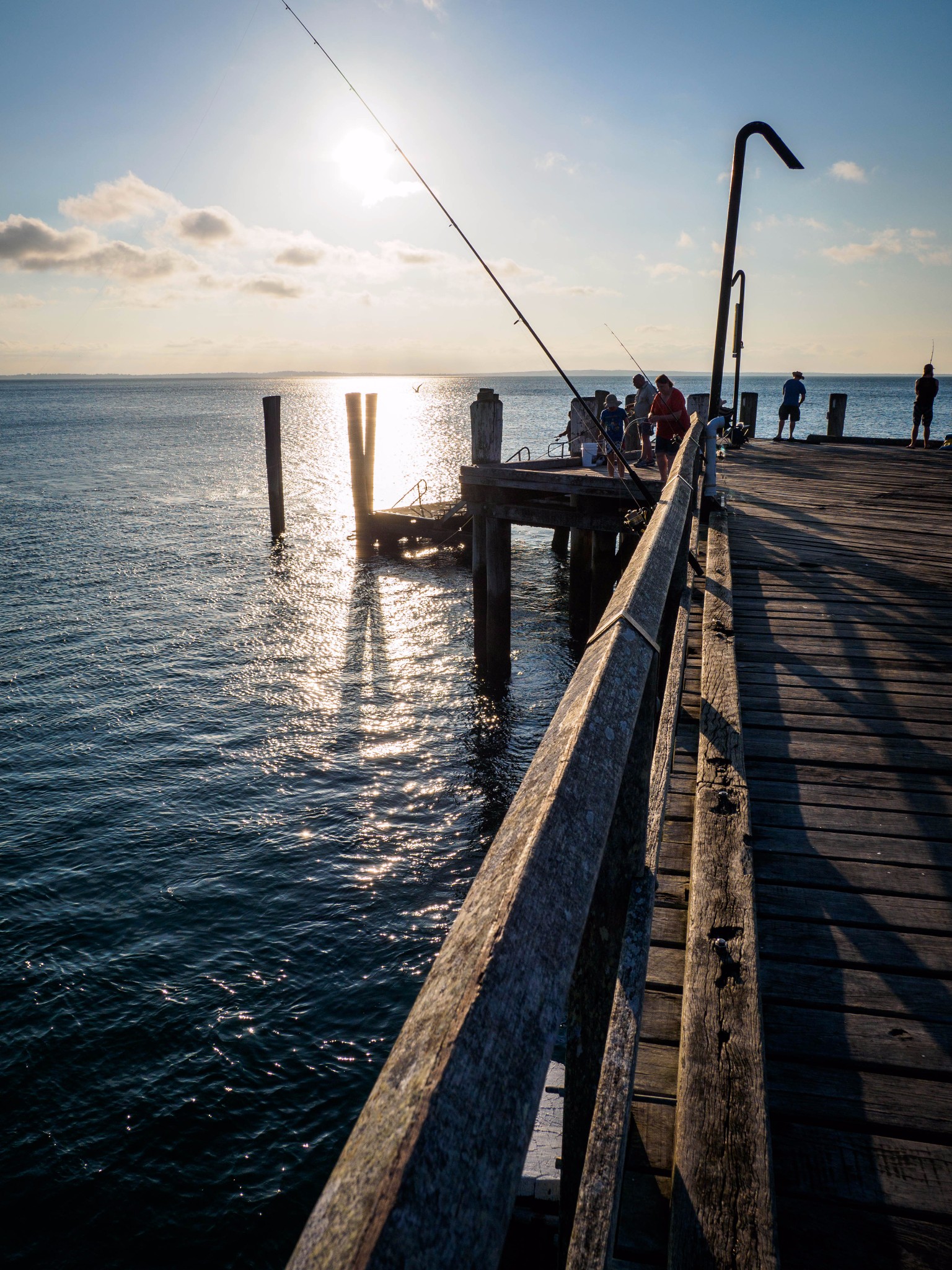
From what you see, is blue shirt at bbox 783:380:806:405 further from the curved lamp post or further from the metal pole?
the curved lamp post

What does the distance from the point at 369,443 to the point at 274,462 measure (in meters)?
3.12

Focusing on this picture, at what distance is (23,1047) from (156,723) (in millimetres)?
5631

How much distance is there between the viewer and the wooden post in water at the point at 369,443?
2128 cm

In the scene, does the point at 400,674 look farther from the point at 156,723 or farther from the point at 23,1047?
the point at 23,1047

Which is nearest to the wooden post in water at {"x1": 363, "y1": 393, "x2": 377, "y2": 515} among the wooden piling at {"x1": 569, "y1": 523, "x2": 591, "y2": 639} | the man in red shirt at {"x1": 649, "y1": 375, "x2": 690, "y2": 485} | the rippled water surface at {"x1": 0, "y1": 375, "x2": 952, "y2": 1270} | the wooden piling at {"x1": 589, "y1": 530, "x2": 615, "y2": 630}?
the rippled water surface at {"x1": 0, "y1": 375, "x2": 952, "y2": 1270}

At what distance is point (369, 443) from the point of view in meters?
21.6

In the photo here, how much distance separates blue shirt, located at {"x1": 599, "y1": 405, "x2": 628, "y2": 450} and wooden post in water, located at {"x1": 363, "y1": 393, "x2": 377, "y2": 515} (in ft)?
30.9

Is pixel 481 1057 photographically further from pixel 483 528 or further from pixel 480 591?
pixel 480 591

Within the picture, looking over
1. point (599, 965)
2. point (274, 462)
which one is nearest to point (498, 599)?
point (599, 965)

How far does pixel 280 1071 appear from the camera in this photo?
228 inches

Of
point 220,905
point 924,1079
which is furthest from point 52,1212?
point 924,1079

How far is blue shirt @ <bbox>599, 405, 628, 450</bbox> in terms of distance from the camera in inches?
510

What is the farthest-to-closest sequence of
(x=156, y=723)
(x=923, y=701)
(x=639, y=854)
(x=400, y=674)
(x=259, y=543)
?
(x=259, y=543) → (x=400, y=674) → (x=156, y=723) → (x=923, y=701) → (x=639, y=854)

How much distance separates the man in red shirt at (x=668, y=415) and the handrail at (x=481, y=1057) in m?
9.09
